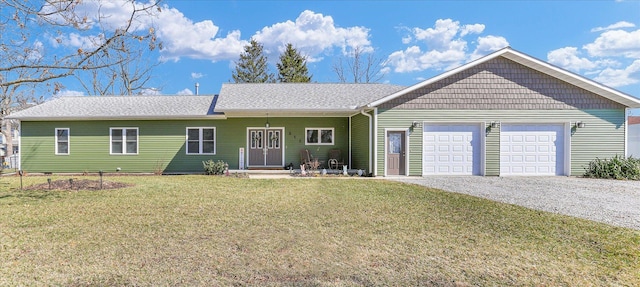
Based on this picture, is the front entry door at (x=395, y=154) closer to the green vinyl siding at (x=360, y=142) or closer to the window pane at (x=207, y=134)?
the green vinyl siding at (x=360, y=142)

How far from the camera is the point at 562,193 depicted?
28.5ft

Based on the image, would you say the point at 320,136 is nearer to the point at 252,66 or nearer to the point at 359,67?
the point at 359,67

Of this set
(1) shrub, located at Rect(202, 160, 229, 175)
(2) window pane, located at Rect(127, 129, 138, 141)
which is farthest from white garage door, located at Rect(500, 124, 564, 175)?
(2) window pane, located at Rect(127, 129, 138, 141)

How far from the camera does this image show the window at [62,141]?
47.9 feet

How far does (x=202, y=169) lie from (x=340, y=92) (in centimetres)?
741

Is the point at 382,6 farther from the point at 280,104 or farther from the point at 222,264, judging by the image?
the point at 222,264

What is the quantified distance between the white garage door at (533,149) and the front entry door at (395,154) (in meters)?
3.93

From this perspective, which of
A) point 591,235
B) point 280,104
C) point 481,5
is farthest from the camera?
point 481,5

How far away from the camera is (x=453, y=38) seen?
83.5 ft

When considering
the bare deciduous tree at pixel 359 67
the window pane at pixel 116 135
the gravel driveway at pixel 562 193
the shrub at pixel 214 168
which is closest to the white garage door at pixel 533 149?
the gravel driveway at pixel 562 193

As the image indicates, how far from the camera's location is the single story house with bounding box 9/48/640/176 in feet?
40.8

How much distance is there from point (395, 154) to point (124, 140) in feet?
38.6

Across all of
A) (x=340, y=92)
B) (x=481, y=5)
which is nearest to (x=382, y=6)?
(x=481, y=5)

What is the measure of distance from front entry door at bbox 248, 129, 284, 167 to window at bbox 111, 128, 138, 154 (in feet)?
16.9
